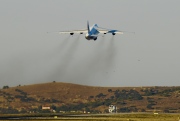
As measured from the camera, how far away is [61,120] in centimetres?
19075

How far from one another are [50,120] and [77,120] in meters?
8.10

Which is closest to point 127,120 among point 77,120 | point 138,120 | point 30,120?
point 138,120

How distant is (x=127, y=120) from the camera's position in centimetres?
19012

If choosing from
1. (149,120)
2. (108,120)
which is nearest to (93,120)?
(108,120)

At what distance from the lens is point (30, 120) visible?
19012cm

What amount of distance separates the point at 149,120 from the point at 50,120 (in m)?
29.6

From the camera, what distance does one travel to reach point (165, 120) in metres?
188

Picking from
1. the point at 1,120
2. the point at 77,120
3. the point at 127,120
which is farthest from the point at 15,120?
the point at 127,120

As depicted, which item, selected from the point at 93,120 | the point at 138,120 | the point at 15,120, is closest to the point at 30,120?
the point at 15,120

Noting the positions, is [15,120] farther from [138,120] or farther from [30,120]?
[138,120]

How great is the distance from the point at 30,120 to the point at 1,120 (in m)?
8.70

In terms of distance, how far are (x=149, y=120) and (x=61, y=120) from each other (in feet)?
86.4

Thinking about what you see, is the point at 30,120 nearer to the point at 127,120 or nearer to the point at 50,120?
the point at 50,120

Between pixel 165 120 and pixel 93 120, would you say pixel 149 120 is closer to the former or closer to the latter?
pixel 165 120
